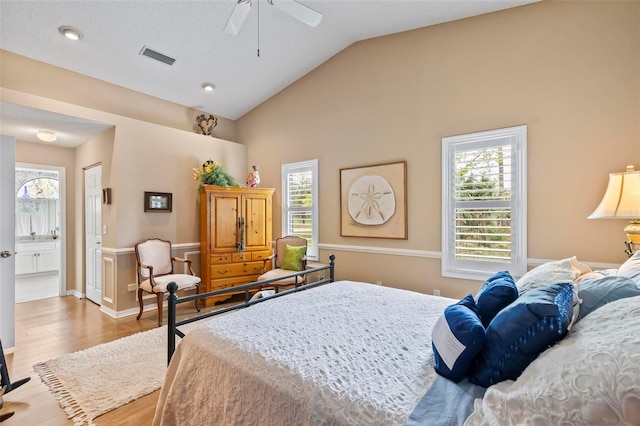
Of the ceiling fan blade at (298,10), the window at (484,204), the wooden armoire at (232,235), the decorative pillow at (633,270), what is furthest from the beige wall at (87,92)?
the decorative pillow at (633,270)

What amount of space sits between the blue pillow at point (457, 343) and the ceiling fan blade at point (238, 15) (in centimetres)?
258

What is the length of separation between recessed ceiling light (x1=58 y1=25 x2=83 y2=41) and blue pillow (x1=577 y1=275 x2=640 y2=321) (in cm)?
474

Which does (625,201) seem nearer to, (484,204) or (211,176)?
(484,204)

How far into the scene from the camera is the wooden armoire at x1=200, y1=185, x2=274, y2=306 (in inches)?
Result: 178

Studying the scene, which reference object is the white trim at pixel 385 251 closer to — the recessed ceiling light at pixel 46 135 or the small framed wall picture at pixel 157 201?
the small framed wall picture at pixel 157 201

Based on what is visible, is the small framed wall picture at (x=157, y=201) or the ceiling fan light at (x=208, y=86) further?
the ceiling fan light at (x=208, y=86)

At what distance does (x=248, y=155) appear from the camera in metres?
5.66

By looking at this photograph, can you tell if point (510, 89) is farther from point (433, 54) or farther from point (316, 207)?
point (316, 207)

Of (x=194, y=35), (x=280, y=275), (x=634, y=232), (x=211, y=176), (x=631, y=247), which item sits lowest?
(x=280, y=275)

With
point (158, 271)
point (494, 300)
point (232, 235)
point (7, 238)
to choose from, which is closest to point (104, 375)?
point (7, 238)

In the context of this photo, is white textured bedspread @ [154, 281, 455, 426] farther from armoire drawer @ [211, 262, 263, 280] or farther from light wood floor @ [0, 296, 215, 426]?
armoire drawer @ [211, 262, 263, 280]

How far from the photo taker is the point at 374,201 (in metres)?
3.98

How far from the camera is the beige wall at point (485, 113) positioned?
263 centimetres

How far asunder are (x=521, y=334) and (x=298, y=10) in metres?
2.73
